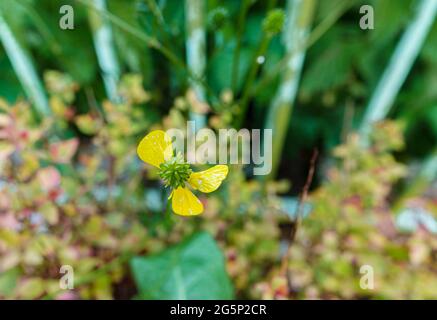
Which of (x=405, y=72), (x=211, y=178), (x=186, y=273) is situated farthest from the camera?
(x=405, y=72)

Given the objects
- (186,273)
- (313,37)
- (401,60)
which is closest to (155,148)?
(186,273)

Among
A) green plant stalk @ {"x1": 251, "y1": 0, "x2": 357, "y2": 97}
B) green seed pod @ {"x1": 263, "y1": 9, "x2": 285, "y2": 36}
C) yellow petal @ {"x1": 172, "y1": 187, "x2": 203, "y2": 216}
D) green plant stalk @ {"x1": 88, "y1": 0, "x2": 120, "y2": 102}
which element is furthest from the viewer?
green plant stalk @ {"x1": 88, "y1": 0, "x2": 120, "y2": 102}

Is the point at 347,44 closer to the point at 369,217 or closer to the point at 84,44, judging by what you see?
the point at 369,217

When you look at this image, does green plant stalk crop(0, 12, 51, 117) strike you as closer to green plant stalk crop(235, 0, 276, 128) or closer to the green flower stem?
green plant stalk crop(235, 0, 276, 128)

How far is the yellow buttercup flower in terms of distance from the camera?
370 millimetres

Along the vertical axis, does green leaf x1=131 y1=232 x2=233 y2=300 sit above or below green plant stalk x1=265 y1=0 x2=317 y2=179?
below

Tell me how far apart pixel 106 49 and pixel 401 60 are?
21.6 inches

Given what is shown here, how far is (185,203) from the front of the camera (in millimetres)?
381

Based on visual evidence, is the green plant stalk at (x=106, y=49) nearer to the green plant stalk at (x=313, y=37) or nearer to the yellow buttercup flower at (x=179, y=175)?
the green plant stalk at (x=313, y=37)

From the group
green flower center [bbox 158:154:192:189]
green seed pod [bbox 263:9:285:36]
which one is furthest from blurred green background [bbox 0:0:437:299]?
green flower center [bbox 158:154:192:189]

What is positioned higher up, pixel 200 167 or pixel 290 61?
pixel 290 61

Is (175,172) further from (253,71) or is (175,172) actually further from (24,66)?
(24,66)

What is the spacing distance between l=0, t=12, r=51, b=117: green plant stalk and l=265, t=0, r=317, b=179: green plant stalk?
44cm

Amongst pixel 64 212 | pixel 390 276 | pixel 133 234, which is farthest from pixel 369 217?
pixel 64 212
